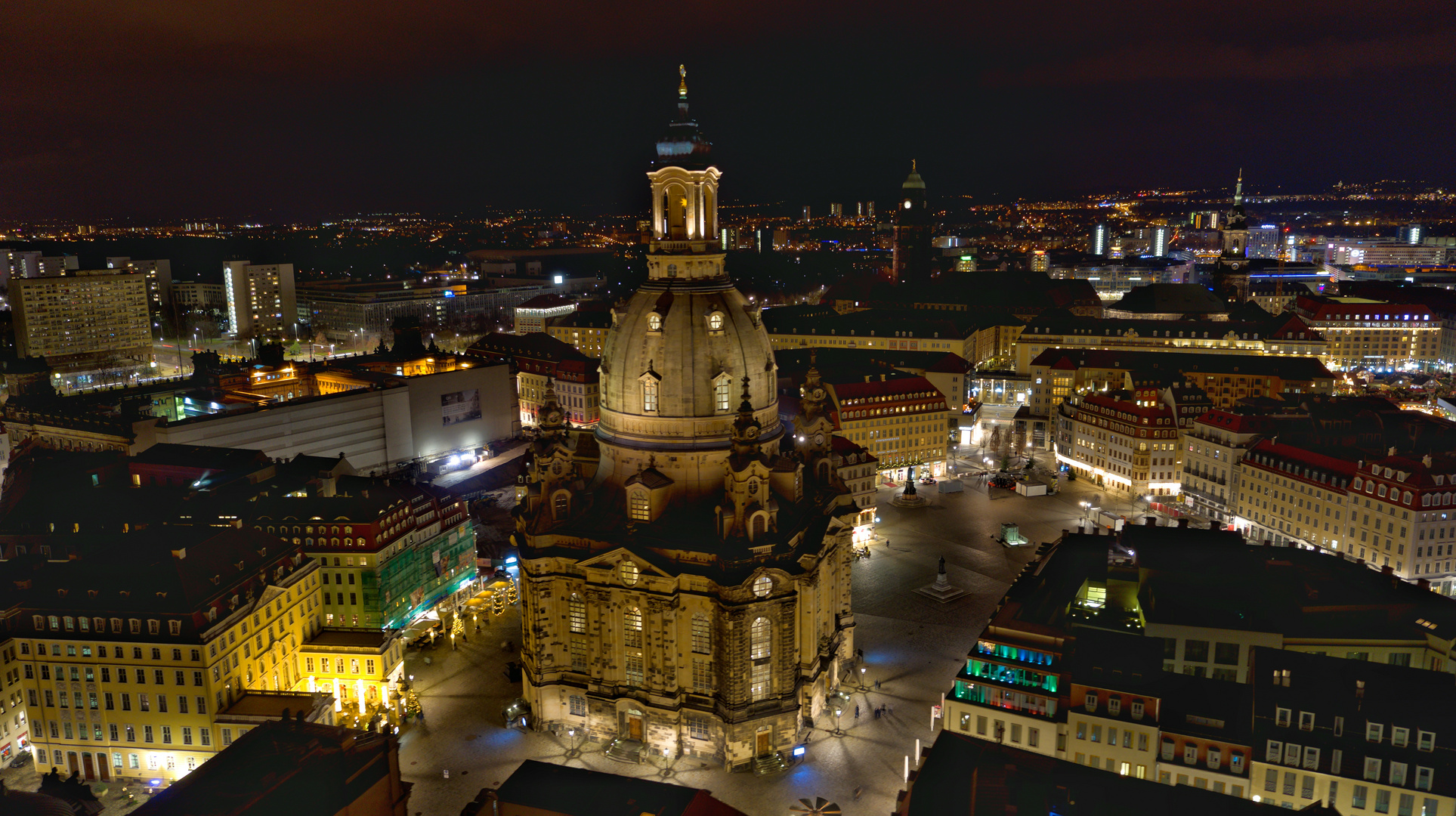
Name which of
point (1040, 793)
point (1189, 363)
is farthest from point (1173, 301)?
point (1040, 793)

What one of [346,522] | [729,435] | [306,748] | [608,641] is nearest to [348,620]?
[346,522]

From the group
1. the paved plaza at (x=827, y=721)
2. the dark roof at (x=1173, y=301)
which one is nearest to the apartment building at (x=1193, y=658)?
the paved plaza at (x=827, y=721)

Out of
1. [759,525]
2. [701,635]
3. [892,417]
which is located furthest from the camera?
[892,417]

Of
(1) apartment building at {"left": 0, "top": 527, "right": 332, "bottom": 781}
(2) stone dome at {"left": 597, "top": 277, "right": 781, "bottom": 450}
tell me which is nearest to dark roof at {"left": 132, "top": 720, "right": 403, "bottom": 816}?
(1) apartment building at {"left": 0, "top": 527, "right": 332, "bottom": 781}

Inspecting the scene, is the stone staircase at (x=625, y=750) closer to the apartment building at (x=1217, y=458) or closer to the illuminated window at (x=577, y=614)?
the illuminated window at (x=577, y=614)

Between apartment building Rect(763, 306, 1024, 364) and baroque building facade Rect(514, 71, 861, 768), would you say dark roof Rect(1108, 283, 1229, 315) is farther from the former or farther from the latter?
baroque building facade Rect(514, 71, 861, 768)

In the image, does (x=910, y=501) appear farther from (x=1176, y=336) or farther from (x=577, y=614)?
(x=1176, y=336)
